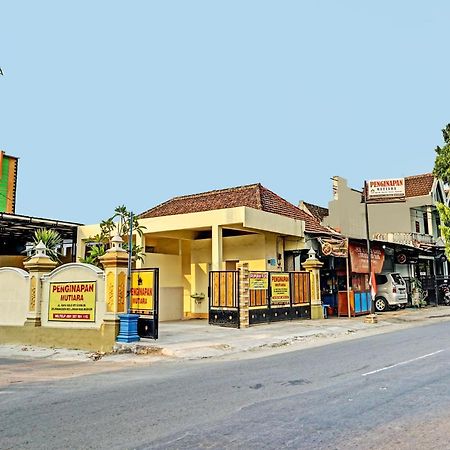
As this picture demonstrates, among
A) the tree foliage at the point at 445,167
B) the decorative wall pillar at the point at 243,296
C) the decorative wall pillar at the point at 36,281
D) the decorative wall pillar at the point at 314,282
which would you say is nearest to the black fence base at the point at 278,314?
the decorative wall pillar at the point at 314,282

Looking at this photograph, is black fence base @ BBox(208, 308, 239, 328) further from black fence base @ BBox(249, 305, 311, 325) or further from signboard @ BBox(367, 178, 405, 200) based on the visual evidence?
signboard @ BBox(367, 178, 405, 200)

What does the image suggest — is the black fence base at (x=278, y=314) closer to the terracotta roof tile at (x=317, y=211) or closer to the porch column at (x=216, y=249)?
the porch column at (x=216, y=249)

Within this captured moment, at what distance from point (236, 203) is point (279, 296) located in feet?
18.4

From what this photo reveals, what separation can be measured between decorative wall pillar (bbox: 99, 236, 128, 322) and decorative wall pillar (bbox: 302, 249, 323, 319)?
1030 cm

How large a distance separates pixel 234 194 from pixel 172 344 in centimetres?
1295

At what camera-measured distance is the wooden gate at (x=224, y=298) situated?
17.8 meters

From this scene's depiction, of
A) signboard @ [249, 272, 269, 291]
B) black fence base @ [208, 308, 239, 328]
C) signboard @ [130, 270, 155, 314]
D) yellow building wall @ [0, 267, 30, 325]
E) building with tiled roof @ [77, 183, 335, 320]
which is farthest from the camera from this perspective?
building with tiled roof @ [77, 183, 335, 320]

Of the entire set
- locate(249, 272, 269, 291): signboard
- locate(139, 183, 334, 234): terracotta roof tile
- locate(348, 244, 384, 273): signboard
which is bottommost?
locate(249, 272, 269, 291): signboard

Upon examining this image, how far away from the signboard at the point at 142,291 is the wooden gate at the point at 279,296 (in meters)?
5.47

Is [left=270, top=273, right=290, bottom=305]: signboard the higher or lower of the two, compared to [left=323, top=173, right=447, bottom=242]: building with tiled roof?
lower

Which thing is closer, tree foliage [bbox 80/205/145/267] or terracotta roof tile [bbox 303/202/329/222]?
tree foliage [bbox 80/205/145/267]

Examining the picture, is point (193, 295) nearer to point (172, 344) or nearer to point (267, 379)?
point (172, 344)

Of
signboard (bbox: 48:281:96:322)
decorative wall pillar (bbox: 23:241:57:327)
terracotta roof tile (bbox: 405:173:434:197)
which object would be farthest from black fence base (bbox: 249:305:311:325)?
terracotta roof tile (bbox: 405:173:434:197)

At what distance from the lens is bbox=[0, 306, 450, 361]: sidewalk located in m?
12.4
